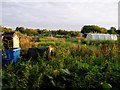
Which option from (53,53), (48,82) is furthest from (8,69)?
(53,53)

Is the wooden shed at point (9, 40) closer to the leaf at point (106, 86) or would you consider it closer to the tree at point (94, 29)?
the leaf at point (106, 86)

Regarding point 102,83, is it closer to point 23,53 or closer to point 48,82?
point 48,82

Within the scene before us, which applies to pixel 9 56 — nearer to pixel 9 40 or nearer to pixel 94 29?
pixel 9 40

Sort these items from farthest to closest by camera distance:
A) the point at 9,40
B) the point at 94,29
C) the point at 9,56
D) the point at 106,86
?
the point at 94,29
the point at 9,40
the point at 9,56
the point at 106,86

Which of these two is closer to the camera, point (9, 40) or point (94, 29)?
point (9, 40)

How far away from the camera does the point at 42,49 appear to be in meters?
9.09

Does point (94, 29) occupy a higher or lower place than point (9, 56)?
higher

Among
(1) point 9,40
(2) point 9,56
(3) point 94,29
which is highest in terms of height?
(3) point 94,29

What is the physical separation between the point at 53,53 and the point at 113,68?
3437mm

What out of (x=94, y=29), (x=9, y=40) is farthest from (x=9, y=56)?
(x=94, y=29)

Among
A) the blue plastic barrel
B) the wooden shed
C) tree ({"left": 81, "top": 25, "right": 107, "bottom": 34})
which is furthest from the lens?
tree ({"left": 81, "top": 25, "right": 107, "bottom": 34})

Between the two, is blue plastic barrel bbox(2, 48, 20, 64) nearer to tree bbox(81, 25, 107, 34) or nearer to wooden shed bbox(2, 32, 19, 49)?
wooden shed bbox(2, 32, 19, 49)

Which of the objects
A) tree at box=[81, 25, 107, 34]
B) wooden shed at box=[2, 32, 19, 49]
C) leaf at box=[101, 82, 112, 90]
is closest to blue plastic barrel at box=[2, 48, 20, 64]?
wooden shed at box=[2, 32, 19, 49]

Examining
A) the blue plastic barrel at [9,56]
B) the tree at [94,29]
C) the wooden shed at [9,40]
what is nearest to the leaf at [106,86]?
the blue plastic barrel at [9,56]
